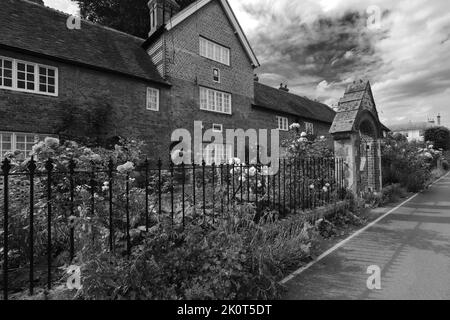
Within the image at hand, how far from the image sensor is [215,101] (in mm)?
18328

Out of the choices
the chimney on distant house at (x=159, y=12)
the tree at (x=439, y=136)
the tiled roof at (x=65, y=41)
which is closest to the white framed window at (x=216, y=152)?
the tiled roof at (x=65, y=41)

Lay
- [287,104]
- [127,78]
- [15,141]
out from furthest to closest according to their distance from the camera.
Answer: [287,104] → [127,78] → [15,141]

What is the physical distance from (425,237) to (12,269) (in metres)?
7.25

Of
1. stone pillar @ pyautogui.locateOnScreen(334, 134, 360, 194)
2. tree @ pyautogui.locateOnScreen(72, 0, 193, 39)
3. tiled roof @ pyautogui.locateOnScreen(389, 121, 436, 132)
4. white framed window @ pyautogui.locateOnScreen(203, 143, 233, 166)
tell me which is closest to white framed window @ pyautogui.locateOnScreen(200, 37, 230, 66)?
white framed window @ pyautogui.locateOnScreen(203, 143, 233, 166)

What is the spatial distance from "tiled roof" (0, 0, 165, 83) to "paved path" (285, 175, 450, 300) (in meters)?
12.7

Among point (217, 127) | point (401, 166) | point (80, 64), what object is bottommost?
point (401, 166)

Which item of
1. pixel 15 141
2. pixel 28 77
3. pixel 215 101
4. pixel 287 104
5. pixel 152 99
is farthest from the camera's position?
pixel 287 104

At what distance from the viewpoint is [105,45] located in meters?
14.9

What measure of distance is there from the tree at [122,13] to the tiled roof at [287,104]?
1091cm

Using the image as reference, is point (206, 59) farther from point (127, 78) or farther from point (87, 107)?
point (87, 107)

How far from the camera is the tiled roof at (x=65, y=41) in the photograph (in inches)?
452

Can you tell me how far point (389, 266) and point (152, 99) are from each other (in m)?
13.8

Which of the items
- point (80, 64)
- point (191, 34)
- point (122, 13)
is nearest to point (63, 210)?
point (80, 64)
